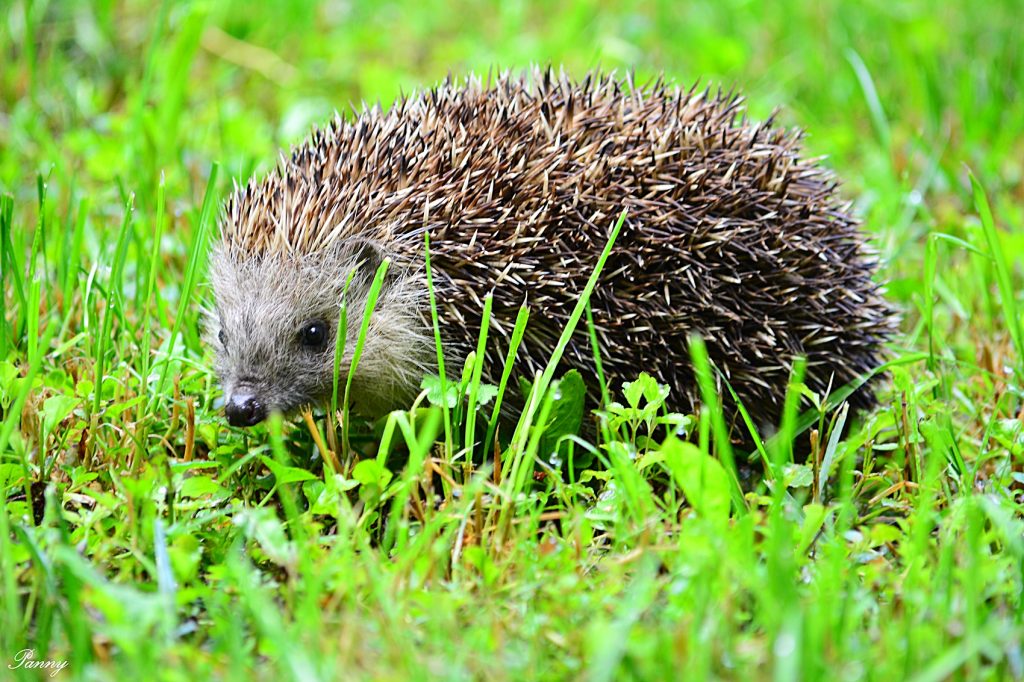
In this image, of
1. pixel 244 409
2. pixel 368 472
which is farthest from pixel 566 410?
pixel 244 409

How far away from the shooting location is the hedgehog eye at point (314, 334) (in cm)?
432

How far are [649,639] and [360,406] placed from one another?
2121 mm

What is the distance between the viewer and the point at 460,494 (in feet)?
12.4

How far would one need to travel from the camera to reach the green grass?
288 centimetres

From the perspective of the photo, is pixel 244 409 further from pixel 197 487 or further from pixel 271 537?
pixel 271 537

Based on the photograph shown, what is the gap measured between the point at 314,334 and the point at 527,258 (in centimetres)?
86

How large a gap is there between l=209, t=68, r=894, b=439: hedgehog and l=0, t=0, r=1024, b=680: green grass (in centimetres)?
17

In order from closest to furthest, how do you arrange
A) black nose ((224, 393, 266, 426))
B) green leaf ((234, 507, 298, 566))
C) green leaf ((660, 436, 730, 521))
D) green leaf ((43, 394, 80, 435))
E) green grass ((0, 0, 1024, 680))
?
green grass ((0, 0, 1024, 680)) → green leaf ((234, 507, 298, 566)) → green leaf ((660, 436, 730, 521)) → green leaf ((43, 394, 80, 435)) → black nose ((224, 393, 266, 426))

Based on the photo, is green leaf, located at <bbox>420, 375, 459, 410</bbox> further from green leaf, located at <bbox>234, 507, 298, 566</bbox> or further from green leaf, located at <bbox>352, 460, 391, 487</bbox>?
green leaf, located at <bbox>234, 507, 298, 566</bbox>

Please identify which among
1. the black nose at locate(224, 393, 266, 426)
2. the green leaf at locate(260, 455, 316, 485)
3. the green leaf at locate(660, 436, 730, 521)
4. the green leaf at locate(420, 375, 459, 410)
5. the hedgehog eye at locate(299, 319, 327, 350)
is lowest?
the green leaf at locate(260, 455, 316, 485)

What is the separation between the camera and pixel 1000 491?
398cm

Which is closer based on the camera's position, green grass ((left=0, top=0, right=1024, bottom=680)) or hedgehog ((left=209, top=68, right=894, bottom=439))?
green grass ((left=0, top=0, right=1024, bottom=680))

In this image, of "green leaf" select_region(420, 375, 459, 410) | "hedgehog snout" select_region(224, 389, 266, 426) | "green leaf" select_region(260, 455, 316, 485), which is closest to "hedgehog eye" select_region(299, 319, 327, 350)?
"hedgehog snout" select_region(224, 389, 266, 426)

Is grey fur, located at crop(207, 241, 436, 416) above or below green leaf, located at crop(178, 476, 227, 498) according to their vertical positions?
above
